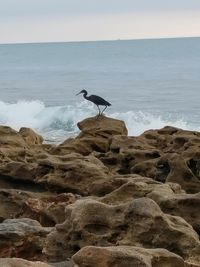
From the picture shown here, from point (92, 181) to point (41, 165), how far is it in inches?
46.3

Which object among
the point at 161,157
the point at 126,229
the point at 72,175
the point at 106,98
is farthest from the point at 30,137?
the point at 106,98

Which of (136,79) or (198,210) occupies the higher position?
(136,79)

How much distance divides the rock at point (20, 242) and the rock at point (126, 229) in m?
0.26

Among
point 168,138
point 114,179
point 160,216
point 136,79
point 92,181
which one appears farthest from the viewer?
point 136,79

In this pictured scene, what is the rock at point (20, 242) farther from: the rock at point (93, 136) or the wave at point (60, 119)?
the wave at point (60, 119)

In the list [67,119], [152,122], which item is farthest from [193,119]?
[67,119]

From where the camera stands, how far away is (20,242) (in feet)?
23.9

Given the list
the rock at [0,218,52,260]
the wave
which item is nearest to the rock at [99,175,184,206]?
the rock at [0,218,52,260]

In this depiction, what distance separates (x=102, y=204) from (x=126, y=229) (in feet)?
1.16

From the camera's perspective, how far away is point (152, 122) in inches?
1336

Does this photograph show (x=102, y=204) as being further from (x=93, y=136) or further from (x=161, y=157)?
(x=93, y=136)

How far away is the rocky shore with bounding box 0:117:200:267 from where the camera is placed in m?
6.72

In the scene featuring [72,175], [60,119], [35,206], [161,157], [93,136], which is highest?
[60,119]

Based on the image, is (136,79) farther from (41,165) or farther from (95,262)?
(95,262)
